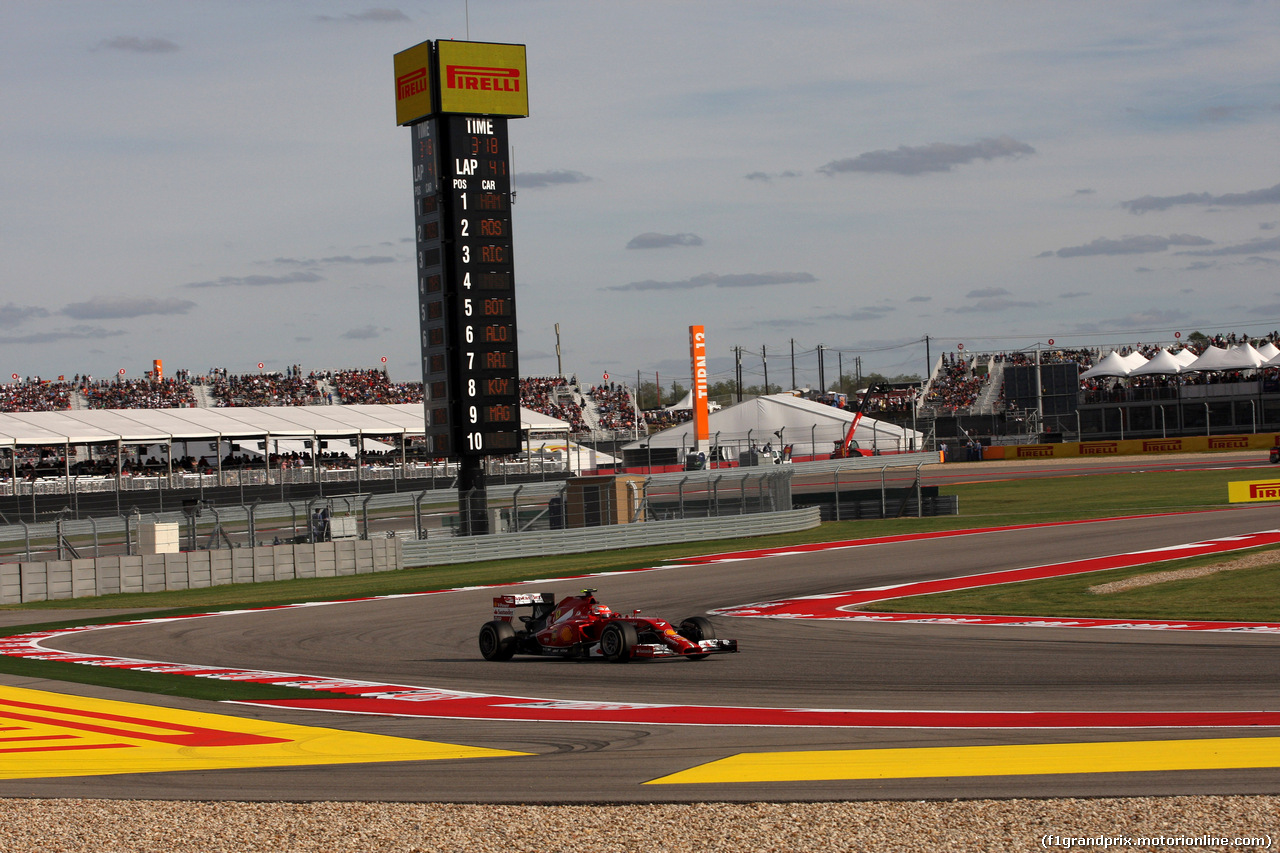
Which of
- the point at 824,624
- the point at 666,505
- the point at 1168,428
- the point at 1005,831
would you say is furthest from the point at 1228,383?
the point at 1005,831

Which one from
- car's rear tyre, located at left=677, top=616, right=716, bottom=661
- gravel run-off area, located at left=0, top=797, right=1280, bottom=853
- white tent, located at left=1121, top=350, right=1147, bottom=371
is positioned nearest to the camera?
gravel run-off area, located at left=0, top=797, right=1280, bottom=853

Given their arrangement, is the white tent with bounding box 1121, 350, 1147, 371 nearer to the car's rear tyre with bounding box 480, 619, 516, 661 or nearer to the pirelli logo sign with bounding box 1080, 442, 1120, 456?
the pirelli logo sign with bounding box 1080, 442, 1120, 456

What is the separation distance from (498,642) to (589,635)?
1.15m

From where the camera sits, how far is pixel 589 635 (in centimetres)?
1395

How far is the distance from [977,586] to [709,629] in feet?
25.2

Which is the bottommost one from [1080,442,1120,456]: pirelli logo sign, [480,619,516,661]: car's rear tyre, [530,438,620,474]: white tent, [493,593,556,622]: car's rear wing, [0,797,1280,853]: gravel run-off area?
[480,619,516,661]: car's rear tyre

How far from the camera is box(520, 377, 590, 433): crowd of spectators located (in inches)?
3452

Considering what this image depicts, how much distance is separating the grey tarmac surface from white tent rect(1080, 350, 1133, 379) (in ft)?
170

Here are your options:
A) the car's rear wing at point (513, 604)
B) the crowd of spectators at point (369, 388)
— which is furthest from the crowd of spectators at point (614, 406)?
the car's rear wing at point (513, 604)

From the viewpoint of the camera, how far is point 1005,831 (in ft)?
19.9

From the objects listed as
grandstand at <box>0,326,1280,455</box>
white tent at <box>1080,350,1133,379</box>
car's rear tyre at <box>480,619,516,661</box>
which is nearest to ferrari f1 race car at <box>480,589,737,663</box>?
car's rear tyre at <box>480,619,516,661</box>

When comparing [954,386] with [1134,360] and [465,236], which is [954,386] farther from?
[465,236]

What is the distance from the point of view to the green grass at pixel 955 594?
14.8 meters

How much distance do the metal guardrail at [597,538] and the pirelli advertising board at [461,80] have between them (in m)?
10.9
